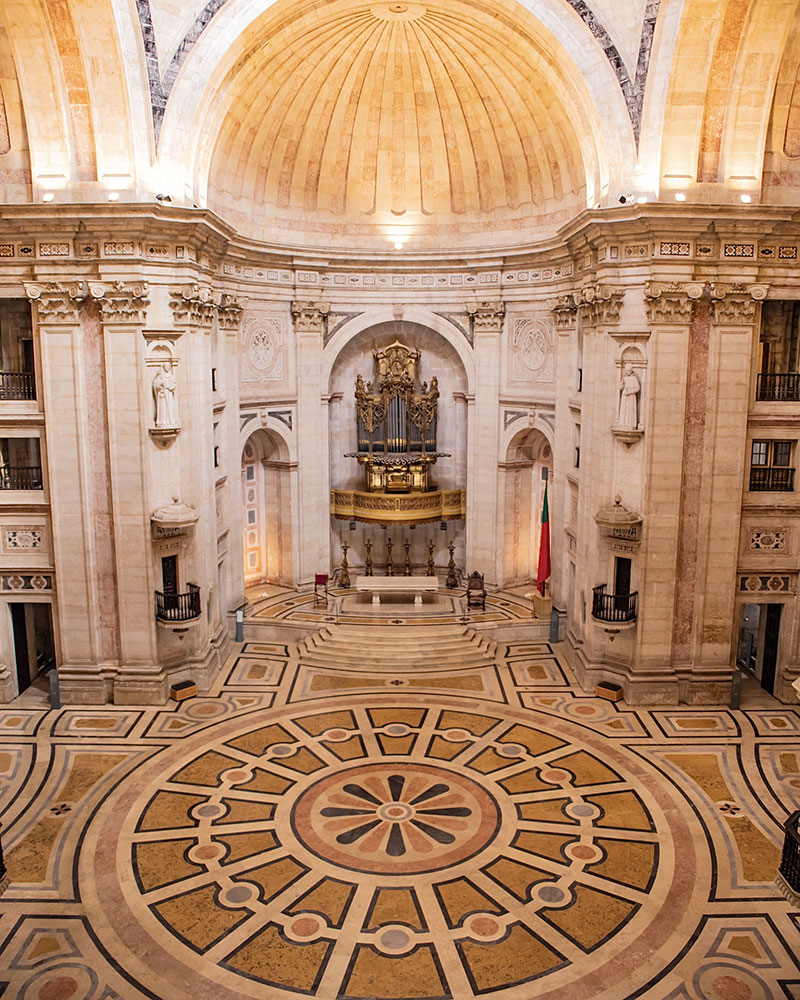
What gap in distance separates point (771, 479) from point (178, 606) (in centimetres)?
1447

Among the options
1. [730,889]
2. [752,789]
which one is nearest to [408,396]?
[752,789]

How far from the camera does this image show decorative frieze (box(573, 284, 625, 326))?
62.2ft

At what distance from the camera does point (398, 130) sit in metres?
24.7

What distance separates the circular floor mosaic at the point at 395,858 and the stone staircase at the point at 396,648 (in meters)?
3.01

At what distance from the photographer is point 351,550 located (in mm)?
27844

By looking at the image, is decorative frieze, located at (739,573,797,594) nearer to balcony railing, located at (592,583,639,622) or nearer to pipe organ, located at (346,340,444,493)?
balcony railing, located at (592,583,639,622)

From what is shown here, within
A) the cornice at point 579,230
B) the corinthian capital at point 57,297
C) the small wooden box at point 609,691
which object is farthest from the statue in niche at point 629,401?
the corinthian capital at point 57,297

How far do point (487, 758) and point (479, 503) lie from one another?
34.8 ft

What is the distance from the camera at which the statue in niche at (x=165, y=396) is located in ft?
61.6

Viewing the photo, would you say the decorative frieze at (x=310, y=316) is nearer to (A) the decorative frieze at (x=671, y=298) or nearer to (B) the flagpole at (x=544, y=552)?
(B) the flagpole at (x=544, y=552)

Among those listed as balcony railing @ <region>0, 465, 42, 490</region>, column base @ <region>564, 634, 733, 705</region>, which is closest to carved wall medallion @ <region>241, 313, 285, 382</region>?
balcony railing @ <region>0, 465, 42, 490</region>

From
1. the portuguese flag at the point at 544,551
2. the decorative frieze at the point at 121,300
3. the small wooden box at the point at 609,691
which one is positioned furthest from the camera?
the portuguese flag at the point at 544,551

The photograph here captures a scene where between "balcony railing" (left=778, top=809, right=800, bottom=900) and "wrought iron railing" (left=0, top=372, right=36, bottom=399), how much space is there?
57.5 feet

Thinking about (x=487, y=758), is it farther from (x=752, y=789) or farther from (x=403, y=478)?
(x=403, y=478)
